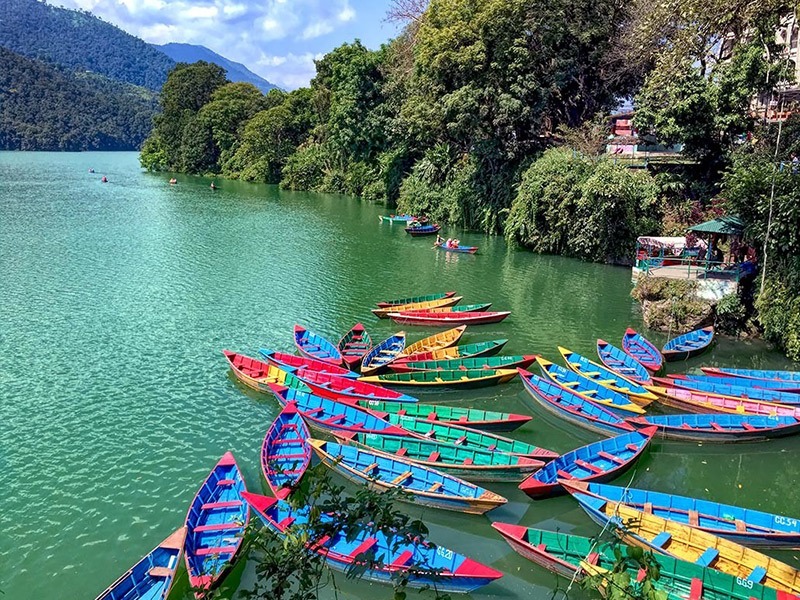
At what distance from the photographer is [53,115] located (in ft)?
513

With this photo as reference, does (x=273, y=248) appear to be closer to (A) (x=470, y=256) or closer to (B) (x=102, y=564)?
(A) (x=470, y=256)

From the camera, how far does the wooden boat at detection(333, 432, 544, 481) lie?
1328 cm

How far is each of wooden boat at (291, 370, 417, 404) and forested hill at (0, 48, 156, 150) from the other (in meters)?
165

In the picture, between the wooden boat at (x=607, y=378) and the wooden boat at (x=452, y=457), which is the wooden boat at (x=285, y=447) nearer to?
the wooden boat at (x=452, y=457)

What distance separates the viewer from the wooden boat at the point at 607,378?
17.1 metres

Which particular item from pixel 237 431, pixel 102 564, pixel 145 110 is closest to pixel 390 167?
pixel 237 431

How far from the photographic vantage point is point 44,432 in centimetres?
1580

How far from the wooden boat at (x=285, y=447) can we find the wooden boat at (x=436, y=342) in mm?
5981

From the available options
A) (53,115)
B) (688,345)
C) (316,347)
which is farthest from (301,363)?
(53,115)

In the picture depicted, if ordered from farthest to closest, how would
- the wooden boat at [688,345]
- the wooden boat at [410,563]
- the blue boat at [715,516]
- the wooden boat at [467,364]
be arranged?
the wooden boat at [688,345]
the wooden boat at [467,364]
the blue boat at [715,516]
the wooden boat at [410,563]

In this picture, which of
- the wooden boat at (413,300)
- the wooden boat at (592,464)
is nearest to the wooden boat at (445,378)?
the wooden boat at (592,464)

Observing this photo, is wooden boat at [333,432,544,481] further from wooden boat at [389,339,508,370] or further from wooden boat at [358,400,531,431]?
wooden boat at [389,339,508,370]

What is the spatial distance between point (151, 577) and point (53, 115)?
581 ft

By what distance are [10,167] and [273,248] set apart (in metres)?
82.1
